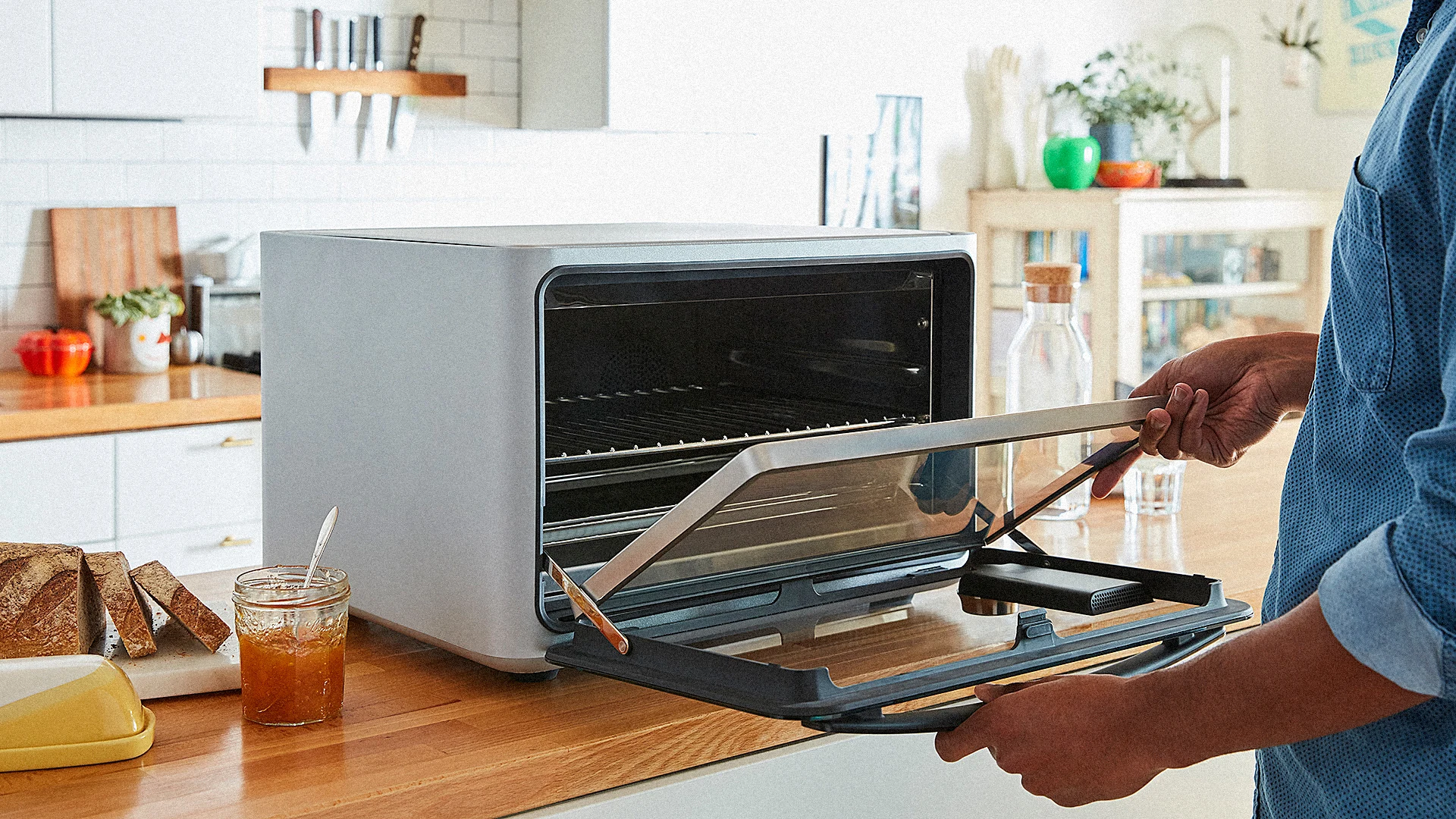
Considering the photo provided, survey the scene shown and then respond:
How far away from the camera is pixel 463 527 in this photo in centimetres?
105

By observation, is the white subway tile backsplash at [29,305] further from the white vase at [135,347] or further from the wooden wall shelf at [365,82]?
→ the wooden wall shelf at [365,82]

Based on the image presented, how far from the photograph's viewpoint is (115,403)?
2717 millimetres

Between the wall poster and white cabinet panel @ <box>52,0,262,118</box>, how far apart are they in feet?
12.0

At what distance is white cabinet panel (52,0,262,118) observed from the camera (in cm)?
283

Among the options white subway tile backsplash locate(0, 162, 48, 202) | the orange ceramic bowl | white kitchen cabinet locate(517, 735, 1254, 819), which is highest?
the orange ceramic bowl

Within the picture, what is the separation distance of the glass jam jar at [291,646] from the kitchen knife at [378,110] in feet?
8.78

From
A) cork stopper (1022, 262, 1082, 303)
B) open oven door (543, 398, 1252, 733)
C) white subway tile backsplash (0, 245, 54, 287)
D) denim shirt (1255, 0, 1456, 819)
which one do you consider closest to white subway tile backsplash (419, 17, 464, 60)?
white subway tile backsplash (0, 245, 54, 287)

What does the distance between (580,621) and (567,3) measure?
9.04 ft

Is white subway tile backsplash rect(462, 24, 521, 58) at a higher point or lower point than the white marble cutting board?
higher

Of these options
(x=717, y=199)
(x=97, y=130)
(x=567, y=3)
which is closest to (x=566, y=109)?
(x=567, y=3)

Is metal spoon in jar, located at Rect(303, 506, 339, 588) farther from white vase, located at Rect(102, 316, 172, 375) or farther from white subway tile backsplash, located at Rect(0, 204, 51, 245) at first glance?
white subway tile backsplash, located at Rect(0, 204, 51, 245)

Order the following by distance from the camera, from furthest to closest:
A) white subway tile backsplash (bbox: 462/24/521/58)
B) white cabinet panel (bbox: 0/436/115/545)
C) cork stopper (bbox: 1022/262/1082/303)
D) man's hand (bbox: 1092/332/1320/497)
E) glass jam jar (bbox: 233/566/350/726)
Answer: white subway tile backsplash (bbox: 462/24/521/58) < white cabinet panel (bbox: 0/436/115/545) < cork stopper (bbox: 1022/262/1082/303) < man's hand (bbox: 1092/332/1320/497) < glass jam jar (bbox: 233/566/350/726)

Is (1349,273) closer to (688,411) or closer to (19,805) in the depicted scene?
(688,411)

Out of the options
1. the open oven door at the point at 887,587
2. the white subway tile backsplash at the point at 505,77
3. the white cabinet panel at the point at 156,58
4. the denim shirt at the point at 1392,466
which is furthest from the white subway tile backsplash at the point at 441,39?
the denim shirt at the point at 1392,466
